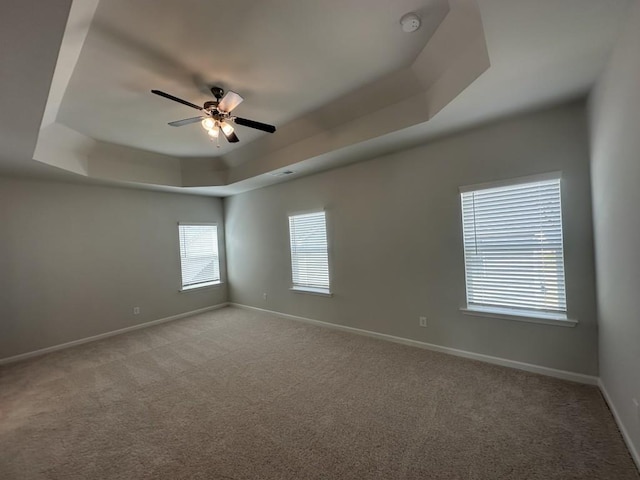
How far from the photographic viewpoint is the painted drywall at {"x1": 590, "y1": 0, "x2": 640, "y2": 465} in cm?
157

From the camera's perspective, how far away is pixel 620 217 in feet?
5.88

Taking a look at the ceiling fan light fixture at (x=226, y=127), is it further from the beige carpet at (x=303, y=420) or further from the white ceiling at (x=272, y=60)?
the beige carpet at (x=303, y=420)

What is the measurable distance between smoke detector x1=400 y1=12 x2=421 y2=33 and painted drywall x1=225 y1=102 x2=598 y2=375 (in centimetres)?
151

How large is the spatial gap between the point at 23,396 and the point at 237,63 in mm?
3962

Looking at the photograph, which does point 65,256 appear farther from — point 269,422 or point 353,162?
point 353,162

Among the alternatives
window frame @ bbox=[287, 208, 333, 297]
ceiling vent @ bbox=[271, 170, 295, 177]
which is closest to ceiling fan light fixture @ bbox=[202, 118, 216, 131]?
ceiling vent @ bbox=[271, 170, 295, 177]

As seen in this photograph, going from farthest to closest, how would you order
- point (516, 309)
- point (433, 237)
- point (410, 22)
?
point (433, 237)
point (516, 309)
point (410, 22)

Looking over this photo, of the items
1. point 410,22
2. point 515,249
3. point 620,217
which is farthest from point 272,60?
point 515,249

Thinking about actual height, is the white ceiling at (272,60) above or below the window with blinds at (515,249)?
above

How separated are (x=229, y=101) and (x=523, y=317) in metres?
3.57

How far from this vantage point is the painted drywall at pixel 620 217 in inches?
61.7

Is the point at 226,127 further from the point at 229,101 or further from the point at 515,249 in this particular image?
the point at 515,249

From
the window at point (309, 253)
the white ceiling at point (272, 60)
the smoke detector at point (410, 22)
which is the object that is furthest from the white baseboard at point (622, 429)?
the window at point (309, 253)

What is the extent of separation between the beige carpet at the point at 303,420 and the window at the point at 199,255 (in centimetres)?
237
